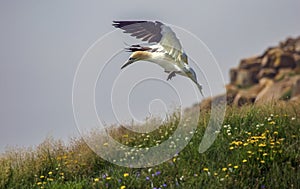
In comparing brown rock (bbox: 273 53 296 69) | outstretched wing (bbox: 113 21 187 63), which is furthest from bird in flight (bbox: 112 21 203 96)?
brown rock (bbox: 273 53 296 69)

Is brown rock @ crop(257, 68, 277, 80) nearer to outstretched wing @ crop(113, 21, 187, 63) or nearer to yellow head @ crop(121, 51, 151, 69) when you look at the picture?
outstretched wing @ crop(113, 21, 187, 63)

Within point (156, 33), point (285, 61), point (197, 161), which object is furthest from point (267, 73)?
point (156, 33)

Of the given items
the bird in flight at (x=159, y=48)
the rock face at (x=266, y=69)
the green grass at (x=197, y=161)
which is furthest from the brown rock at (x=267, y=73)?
the bird in flight at (x=159, y=48)

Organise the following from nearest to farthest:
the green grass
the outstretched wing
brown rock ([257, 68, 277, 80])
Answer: the outstretched wing, the green grass, brown rock ([257, 68, 277, 80])

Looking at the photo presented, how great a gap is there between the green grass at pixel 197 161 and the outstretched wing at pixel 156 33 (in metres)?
1.41

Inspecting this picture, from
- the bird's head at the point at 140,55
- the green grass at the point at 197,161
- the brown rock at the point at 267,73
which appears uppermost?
the brown rock at the point at 267,73

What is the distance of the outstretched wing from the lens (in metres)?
5.82

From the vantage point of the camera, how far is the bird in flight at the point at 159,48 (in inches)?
229

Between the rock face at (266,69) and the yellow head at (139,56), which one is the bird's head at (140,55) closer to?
the yellow head at (139,56)

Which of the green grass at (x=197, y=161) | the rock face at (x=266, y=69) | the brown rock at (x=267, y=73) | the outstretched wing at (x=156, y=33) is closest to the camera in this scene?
the outstretched wing at (x=156, y=33)

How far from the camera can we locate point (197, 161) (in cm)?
673

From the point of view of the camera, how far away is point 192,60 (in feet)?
21.8

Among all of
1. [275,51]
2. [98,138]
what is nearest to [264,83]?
[275,51]

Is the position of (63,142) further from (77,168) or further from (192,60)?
(192,60)
